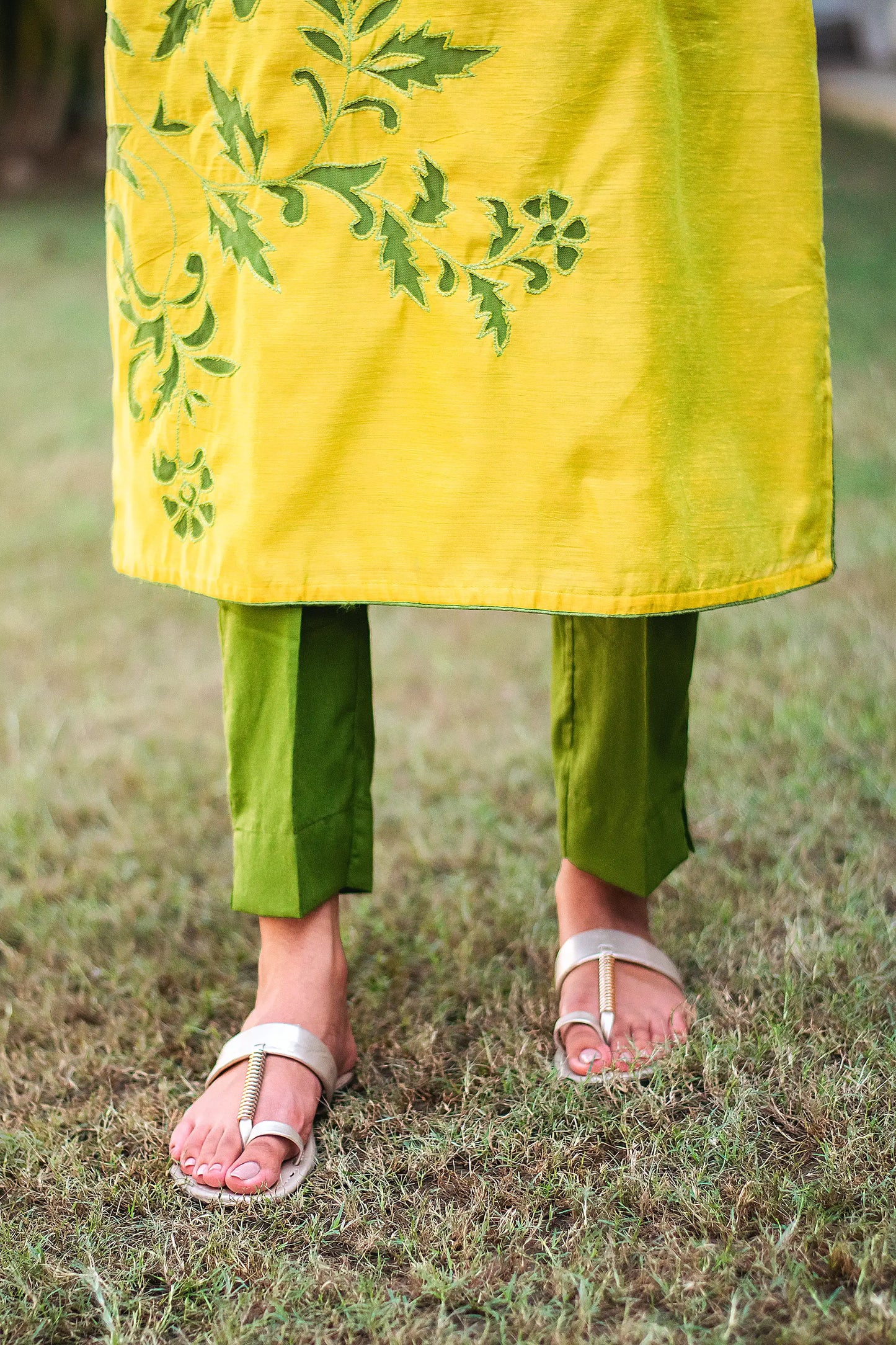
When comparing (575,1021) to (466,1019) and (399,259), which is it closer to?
(466,1019)

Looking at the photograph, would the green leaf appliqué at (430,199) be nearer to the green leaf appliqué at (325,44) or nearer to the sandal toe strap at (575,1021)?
the green leaf appliqué at (325,44)

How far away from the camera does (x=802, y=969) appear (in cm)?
136

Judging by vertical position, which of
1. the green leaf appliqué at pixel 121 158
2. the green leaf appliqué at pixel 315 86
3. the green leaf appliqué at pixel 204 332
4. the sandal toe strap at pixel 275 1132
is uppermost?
the green leaf appliqué at pixel 315 86

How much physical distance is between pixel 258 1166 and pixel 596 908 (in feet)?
1.51

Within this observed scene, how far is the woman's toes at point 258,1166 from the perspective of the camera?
1086 mm

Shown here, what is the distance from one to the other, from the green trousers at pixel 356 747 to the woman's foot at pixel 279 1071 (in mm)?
56

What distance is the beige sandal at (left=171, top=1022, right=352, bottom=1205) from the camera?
1.09 metres

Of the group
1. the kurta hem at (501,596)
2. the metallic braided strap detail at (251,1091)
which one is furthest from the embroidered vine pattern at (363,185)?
the metallic braided strap detail at (251,1091)

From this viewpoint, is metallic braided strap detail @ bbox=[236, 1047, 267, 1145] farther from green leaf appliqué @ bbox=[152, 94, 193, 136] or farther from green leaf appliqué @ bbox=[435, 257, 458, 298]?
green leaf appliqué @ bbox=[152, 94, 193, 136]

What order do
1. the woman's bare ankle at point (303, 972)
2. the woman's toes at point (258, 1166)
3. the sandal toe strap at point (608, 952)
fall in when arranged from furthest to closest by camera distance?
the sandal toe strap at point (608, 952) < the woman's bare ankle at point (303, 972) < the woman's toes at point (258, 1166)

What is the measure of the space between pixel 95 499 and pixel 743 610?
6.89 feet

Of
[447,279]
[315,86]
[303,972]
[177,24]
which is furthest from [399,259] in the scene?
[303,972]

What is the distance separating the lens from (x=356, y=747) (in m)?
1.22

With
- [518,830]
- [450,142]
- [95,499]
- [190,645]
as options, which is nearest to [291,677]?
[450,142]
